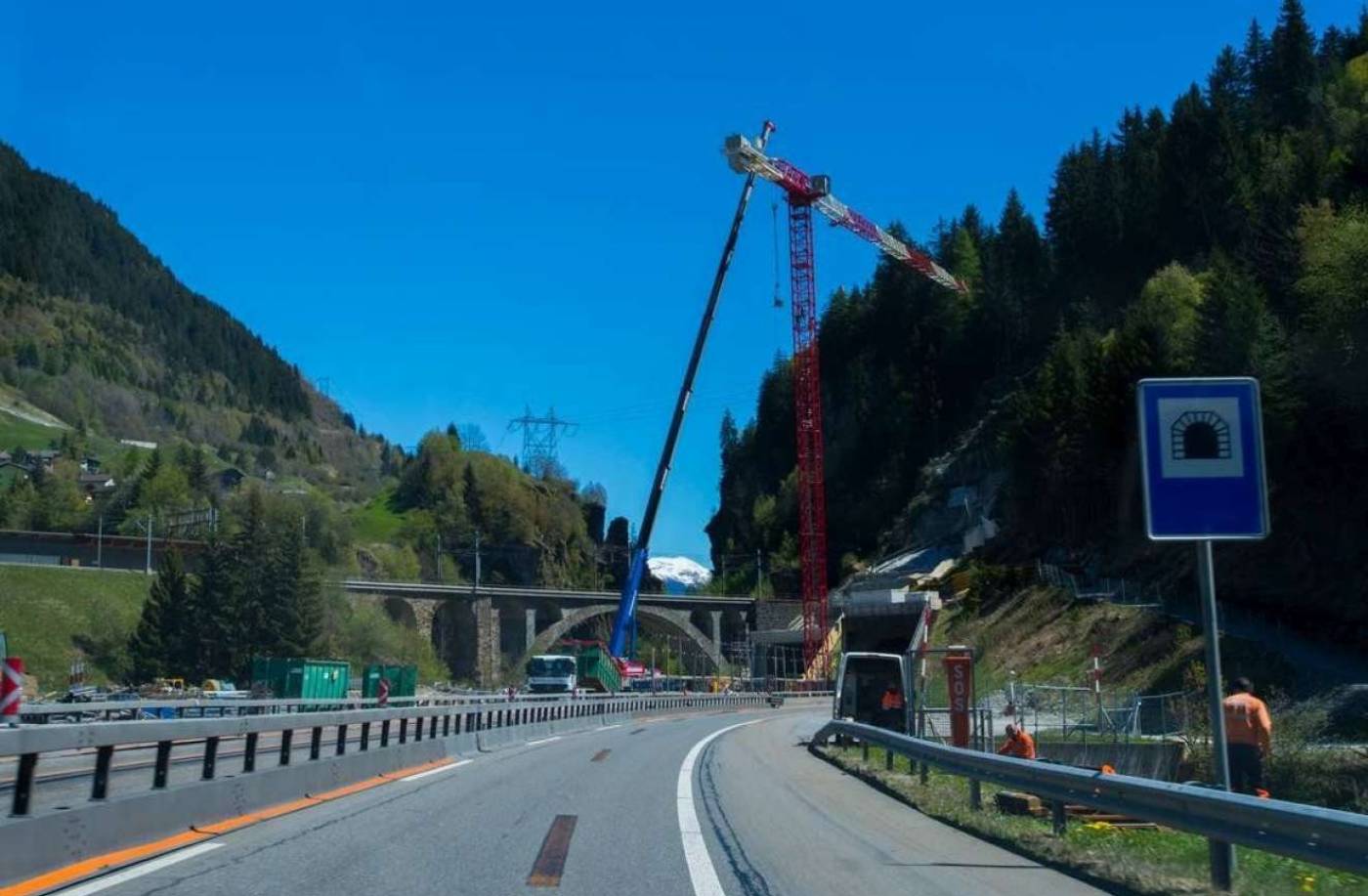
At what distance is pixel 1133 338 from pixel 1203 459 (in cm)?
6466

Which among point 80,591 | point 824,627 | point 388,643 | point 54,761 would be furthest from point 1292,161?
point 80,591

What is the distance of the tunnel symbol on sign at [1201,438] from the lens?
8.84 meters

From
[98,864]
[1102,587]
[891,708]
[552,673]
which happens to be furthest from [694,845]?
[1102,587]

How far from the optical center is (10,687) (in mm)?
14453

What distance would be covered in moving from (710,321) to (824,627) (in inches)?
1117

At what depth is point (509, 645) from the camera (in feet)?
396

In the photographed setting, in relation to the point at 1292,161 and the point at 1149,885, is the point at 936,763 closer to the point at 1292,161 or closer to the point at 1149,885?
the point at 1149,885

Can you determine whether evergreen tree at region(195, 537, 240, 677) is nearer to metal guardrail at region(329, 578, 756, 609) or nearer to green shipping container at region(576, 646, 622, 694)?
metal guardrail at region(329, 578, 756, 609)

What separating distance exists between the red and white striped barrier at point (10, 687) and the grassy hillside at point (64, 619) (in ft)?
215

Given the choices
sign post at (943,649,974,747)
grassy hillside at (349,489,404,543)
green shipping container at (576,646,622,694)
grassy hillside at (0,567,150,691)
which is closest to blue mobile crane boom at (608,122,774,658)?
green shipping container at (576,646,622,694)

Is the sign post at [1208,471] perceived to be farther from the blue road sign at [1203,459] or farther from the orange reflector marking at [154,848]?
the orange reflector marking at [154,848]

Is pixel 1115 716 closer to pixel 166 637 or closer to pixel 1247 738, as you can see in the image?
pixel 1247 738

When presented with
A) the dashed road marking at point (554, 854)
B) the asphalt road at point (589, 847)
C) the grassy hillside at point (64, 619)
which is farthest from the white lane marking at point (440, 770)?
the grassy hillside at point (64, 619)

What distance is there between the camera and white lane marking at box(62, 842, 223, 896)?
7.88 meters
